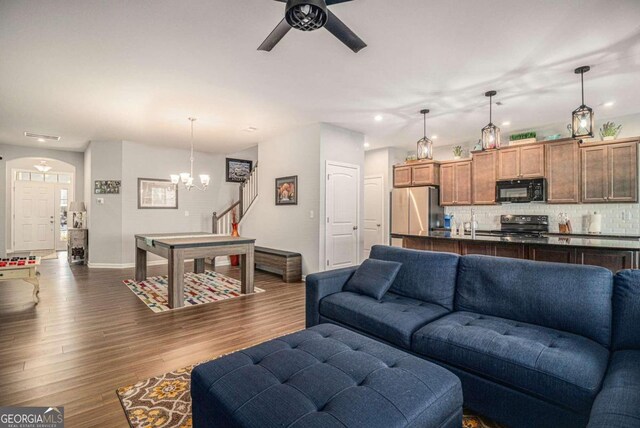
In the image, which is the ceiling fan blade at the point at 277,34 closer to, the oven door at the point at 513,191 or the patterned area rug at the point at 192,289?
the patterned area rug at the point at 192,289

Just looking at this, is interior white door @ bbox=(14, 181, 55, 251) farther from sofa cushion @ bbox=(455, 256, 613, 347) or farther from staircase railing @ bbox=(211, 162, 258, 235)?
sofa cushion @ bbox=(455, 256, 613, 347)

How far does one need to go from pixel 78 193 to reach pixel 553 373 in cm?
995

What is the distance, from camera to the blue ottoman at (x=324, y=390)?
3.85 feet

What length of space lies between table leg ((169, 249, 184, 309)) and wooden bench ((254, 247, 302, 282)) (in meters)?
1.88

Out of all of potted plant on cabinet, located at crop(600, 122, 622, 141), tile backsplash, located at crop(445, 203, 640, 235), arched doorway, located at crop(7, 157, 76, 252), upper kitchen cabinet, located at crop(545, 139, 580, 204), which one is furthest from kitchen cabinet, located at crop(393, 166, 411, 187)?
arched doorway, located at crop(7, 157, 76, 252)

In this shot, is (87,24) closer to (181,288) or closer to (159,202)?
(181,288)

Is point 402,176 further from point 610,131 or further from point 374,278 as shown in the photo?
point 374,278

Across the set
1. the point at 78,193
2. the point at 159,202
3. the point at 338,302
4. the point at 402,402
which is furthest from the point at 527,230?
the point at 78,193

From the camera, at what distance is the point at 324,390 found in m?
1.31

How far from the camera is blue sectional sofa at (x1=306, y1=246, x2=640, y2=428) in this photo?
1434mm

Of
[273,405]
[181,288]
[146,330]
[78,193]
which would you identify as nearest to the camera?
[273,405]

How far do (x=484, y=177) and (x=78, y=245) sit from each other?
345 inches

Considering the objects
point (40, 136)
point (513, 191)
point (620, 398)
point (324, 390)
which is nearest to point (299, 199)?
point (513, 191)

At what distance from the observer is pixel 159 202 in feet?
23.8
